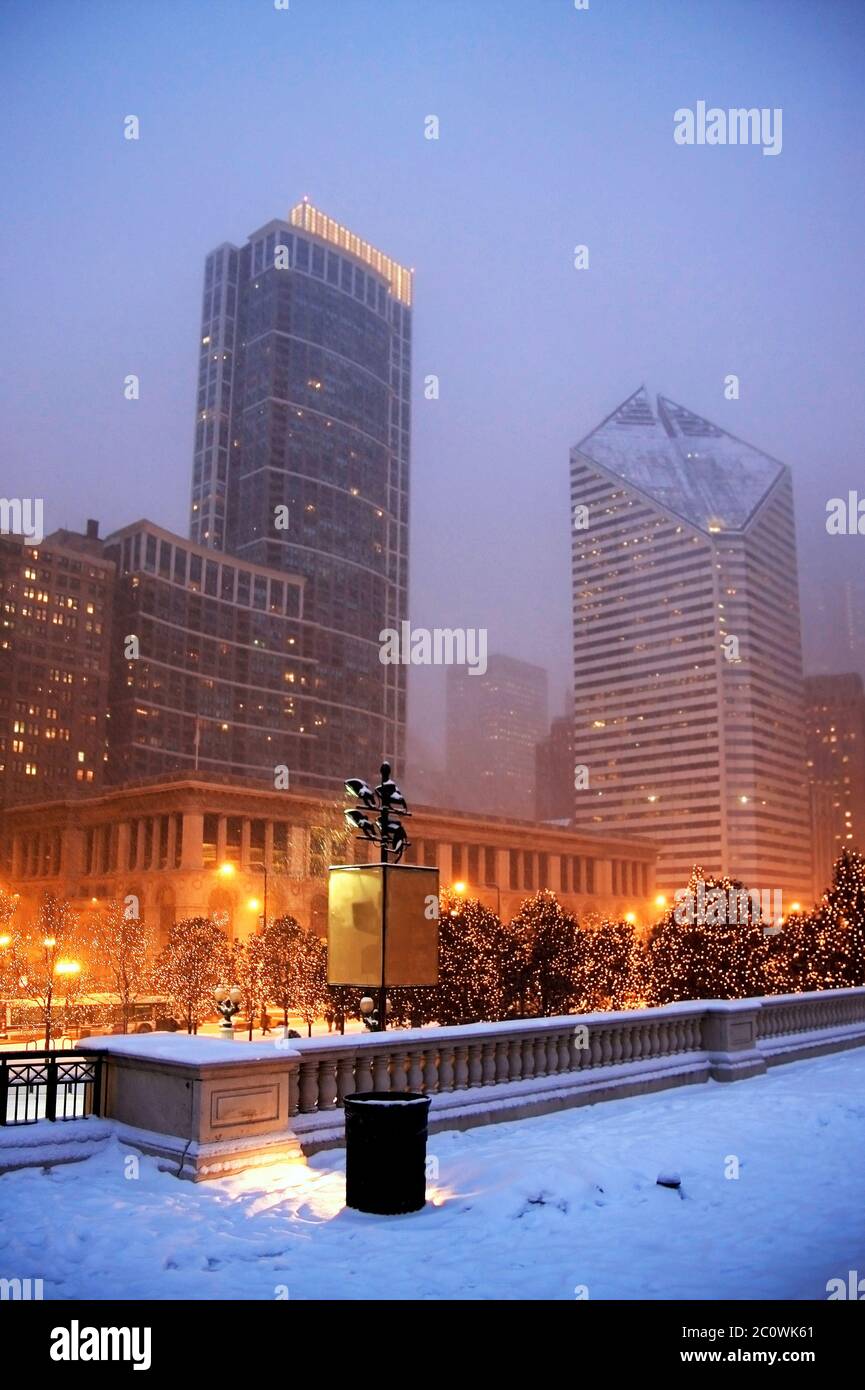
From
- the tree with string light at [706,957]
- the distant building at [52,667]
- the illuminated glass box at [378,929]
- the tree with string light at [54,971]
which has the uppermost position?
the distant building at [52,667]

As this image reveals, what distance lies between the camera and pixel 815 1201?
10.3 m

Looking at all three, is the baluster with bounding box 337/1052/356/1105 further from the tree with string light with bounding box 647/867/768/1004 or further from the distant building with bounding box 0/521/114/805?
the distant building with bounding box 0/521/114/805

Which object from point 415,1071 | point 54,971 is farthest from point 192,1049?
Answer: point 54,971

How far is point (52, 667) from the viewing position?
161500mm

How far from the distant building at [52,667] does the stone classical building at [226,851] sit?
94.1 ft

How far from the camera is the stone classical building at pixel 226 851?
103 m

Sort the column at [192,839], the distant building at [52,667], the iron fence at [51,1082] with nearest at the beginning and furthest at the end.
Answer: the iron fence at [51,1082] → the column at [192,839] → the distant building at [52,667]

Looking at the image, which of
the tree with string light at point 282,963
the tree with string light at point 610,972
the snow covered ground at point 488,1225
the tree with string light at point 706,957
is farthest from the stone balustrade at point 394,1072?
the tree with string light at point 282,963

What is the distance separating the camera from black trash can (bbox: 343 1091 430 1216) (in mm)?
10008

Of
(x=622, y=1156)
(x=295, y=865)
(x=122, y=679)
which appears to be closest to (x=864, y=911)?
(x=622, y=1156)

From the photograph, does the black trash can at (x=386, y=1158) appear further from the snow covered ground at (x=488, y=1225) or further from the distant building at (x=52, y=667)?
the distant building at (x=52, y=667)

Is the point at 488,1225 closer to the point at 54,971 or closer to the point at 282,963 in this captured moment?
the point at 54,971

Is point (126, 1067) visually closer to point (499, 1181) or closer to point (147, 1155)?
point (147, 1155)

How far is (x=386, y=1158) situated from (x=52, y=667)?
6369 inches
